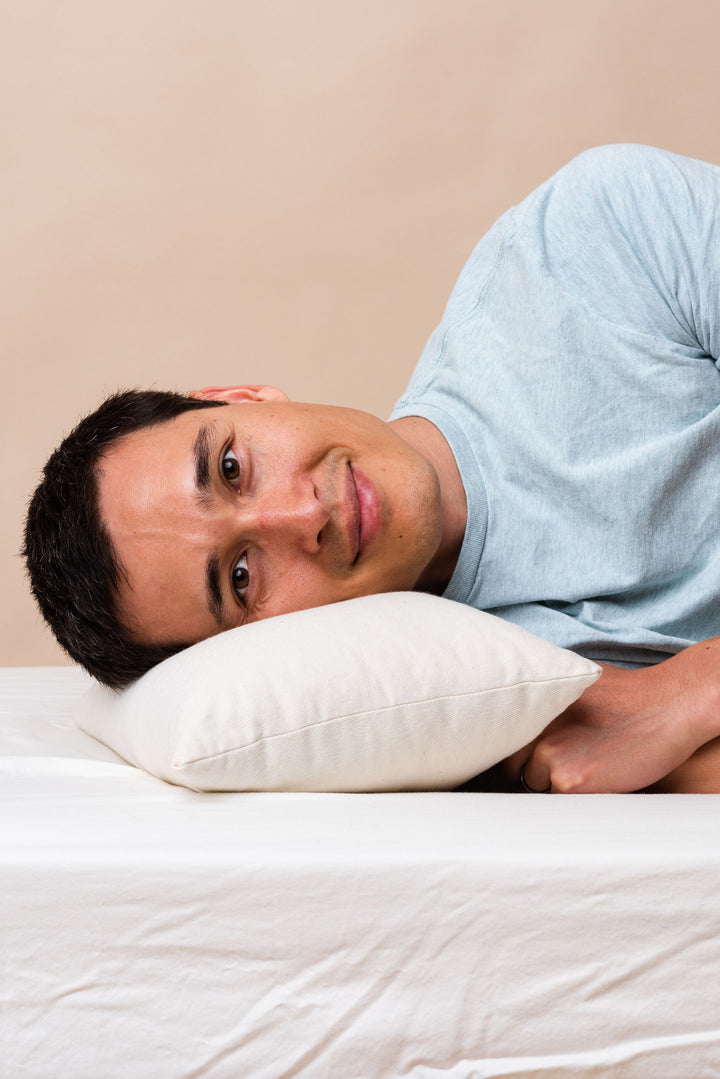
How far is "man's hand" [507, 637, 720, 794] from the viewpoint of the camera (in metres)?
1.14

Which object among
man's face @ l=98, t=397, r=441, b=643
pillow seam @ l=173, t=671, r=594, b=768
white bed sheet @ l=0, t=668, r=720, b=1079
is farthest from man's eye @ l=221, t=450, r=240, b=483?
white bed sheet @ l=0, t=668, r=720, b=1079

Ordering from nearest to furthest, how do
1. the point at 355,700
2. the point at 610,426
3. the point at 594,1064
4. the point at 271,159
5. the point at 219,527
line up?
the point at 594,1064
the point at 355,700
the point at 219,527
the point at 610,426
the point at 271,159

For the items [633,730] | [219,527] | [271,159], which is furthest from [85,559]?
[271,159]

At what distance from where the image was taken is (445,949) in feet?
2.77

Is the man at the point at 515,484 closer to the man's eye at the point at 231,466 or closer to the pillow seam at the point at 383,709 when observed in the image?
the man's eye at the point at 231,466

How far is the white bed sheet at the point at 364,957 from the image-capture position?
84 cm

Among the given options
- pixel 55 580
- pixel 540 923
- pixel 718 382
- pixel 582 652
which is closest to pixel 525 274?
pixel 718 382

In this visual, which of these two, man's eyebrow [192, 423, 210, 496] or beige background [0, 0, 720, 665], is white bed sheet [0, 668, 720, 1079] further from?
beige background [0, 0, 720, 665]

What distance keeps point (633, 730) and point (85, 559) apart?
77cm

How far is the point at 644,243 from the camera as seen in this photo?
4.77 ft

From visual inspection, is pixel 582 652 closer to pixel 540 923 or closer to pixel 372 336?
pixel 540 923

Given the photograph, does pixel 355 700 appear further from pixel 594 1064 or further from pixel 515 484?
pixel 515 484

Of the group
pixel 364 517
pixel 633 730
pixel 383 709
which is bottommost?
pixel 633 730

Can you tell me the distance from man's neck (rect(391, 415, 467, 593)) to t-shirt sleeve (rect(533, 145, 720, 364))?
0.31 metres
